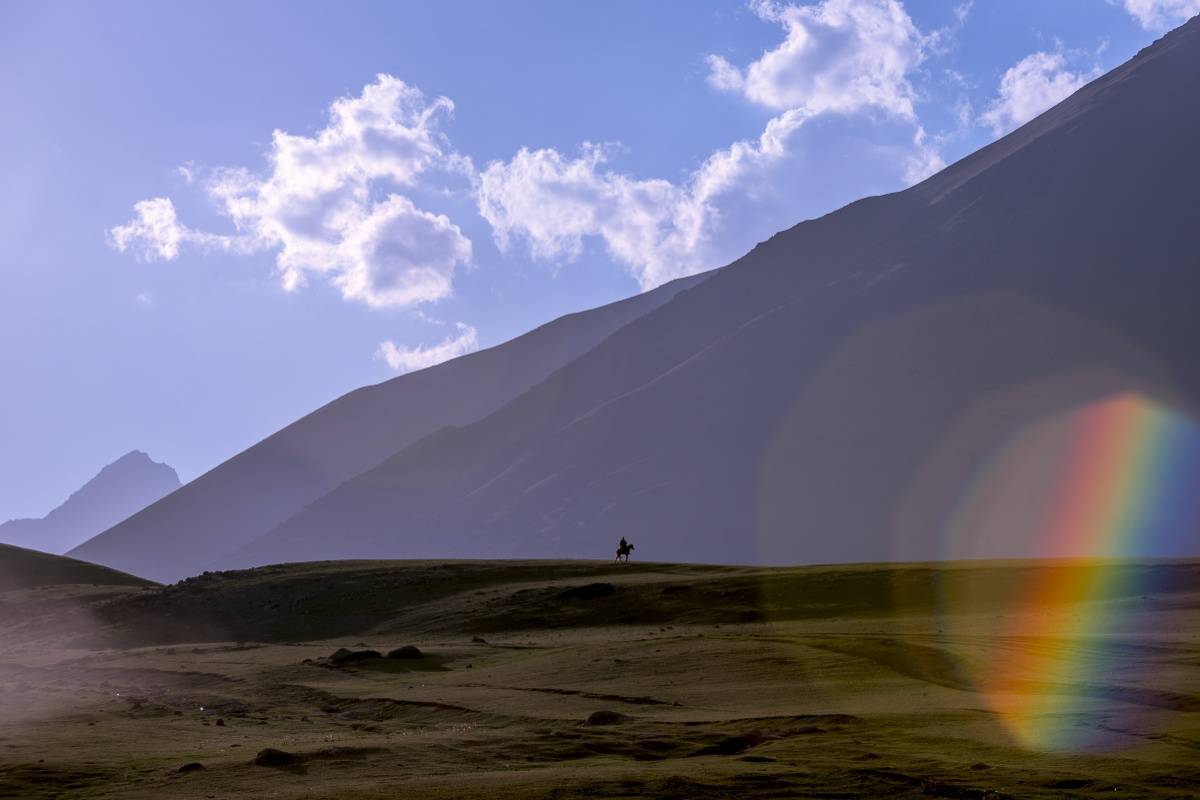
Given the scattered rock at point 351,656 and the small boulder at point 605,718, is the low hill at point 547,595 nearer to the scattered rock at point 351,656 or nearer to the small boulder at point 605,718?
the scattered rock at point 351,656

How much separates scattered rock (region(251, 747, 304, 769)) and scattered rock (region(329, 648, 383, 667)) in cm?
1614

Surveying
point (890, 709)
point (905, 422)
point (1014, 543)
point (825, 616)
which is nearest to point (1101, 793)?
point (890, 709)

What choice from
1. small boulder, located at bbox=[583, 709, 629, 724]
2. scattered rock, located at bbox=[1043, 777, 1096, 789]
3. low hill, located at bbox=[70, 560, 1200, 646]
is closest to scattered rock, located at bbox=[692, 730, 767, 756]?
small boulder, located at bbox=[583, 709, 629, 724]

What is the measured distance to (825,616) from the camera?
39938 millimetres

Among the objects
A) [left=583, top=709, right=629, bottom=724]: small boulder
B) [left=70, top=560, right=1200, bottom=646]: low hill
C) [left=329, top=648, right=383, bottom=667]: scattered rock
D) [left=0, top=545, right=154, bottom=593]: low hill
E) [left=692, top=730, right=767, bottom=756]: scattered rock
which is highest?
[left=0, top=545, right=154, bottom=593]: low hill

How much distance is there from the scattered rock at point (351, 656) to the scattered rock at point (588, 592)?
40.1ft

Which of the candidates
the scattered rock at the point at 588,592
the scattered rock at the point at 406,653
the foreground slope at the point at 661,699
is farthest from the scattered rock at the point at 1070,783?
the scattered rock at the point at 588,592

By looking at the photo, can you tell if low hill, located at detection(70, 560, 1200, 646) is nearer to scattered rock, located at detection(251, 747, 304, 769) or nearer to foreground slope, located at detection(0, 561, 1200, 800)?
foreground slope, located at detection(0, 561, 1200, 800)

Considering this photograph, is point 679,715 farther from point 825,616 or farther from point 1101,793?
point 825,616

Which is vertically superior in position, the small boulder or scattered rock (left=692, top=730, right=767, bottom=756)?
the small boulder

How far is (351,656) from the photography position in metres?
34.7

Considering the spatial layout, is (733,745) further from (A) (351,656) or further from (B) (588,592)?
(B) (588,592)

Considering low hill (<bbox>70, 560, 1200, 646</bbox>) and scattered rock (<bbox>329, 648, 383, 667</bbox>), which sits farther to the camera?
low hill (<bbox>70, 560, 1200, 646</bbox>)

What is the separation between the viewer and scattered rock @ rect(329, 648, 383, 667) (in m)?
34.2
